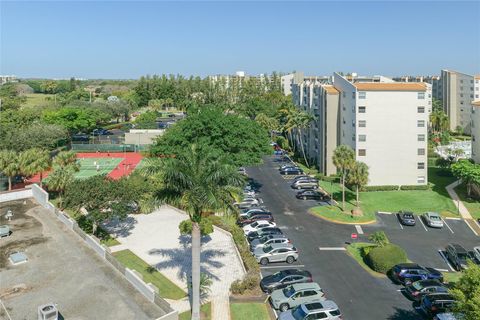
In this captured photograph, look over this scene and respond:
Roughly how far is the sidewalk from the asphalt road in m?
13.2

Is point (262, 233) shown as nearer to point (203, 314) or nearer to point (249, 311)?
point (249, 311)

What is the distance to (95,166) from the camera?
251ft

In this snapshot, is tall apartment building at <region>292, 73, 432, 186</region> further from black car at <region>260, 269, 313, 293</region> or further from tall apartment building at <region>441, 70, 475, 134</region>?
tall apartment building at <region>441, 70, 475, 134</region>

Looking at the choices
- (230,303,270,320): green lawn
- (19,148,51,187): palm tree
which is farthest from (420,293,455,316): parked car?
(19,148,51,187): palm tree

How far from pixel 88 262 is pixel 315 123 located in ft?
177

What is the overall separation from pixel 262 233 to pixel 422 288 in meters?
15.3

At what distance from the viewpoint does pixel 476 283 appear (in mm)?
19562

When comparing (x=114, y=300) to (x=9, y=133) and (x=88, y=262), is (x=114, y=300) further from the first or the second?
(x=9, y=133)

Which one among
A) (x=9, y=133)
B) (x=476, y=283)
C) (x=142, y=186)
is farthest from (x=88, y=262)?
(x=9, y=133)

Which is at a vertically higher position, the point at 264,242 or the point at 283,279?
the point at 264,242

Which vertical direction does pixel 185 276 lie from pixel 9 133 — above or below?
below

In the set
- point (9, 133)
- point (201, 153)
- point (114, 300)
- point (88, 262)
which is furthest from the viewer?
point (9, 133)

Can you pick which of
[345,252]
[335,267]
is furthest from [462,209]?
[335,267]

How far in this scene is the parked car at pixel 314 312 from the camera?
26203 millimetres
